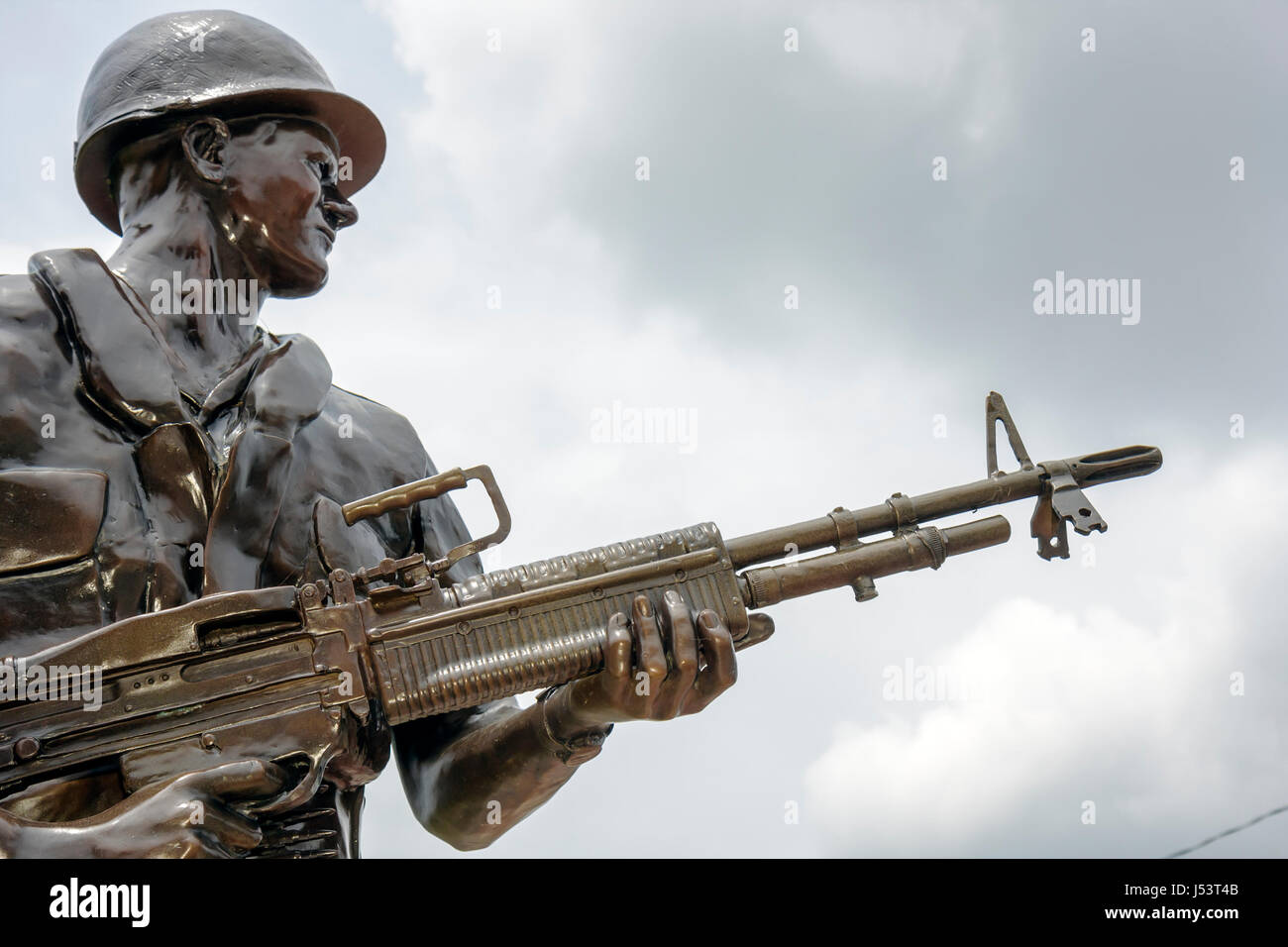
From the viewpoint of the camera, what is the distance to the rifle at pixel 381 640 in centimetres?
430

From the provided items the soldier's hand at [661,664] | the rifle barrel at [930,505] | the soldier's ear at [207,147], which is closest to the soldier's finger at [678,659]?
the soldier's hand at [661,664]

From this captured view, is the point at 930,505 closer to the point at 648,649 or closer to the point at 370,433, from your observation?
the point at 648,649

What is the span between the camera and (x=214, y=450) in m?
5.12

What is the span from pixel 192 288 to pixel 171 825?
2.40m

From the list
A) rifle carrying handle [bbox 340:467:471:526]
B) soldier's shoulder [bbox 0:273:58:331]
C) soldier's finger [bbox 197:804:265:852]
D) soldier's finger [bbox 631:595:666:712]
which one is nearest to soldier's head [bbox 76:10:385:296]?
soldier's shoulder [bbox 0:273:58:331]

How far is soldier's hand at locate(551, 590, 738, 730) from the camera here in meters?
4.59

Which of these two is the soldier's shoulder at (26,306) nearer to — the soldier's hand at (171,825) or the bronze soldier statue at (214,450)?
the bronze soldier statue at (214,450)

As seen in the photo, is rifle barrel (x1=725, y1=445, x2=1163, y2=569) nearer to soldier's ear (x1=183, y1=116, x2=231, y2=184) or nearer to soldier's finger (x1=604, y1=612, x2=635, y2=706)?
soldier's finger (x1=604, y1=612, x2=635, y2=706)

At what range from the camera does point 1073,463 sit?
540 cm

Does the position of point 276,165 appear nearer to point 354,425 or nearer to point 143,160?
point 143,160

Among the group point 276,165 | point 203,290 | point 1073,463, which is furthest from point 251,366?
point 1073,463

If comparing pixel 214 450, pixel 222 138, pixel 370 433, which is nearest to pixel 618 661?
pixel 214 450
